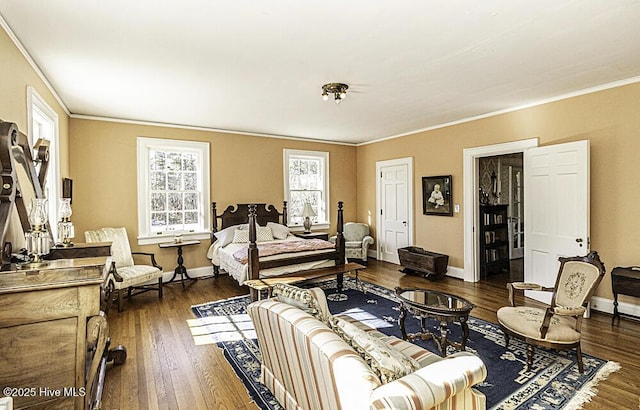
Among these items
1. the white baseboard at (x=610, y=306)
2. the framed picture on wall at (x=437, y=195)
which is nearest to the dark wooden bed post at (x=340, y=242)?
the framed picture on wall at (x=437, y=195)

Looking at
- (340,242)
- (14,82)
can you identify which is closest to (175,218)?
(340,242)

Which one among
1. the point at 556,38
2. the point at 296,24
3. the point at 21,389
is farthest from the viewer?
the point at 556,38

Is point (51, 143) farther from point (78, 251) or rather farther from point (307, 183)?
point (307, 183)

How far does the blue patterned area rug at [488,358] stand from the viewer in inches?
89.6

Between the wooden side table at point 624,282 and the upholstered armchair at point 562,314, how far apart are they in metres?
0.82

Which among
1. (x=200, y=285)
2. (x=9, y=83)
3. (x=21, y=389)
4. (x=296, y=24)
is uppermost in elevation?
(x=296, y=24)

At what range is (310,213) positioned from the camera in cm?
654

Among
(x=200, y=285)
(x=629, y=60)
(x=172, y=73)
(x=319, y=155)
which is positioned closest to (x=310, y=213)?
(x=319, y=155)

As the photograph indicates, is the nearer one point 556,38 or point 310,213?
point 556,38

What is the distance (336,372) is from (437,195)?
4922mm

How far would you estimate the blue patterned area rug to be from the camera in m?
2.28

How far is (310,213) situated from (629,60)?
4.92 metres

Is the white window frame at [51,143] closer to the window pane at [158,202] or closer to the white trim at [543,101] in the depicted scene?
the window pane at [158,202]

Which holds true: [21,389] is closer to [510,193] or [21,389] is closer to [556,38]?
[556,38]
